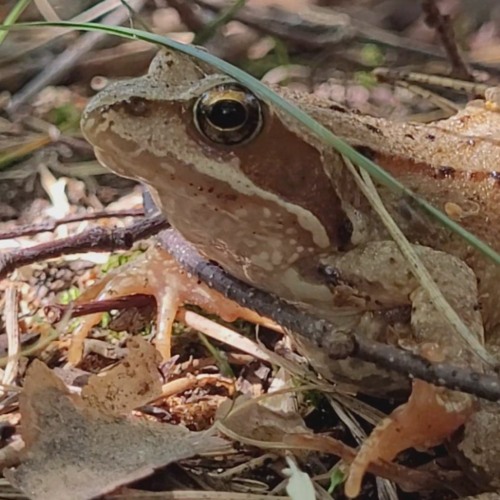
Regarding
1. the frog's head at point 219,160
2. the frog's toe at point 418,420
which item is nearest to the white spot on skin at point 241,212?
the frog's head at point 219,160

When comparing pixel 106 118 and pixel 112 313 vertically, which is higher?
pixel 106 118

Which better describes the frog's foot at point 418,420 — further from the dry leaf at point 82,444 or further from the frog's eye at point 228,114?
the frog's eye at point 228,114

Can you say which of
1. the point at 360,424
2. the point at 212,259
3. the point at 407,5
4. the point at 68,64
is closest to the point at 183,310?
the point at 212,259

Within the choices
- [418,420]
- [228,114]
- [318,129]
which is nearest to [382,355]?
[418,420]

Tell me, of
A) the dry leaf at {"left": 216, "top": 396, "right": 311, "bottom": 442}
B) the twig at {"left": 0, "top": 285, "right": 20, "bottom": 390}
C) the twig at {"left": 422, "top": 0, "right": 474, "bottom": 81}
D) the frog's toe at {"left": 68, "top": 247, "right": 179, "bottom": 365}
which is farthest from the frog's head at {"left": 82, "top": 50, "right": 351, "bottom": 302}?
the twig at {"left": 422, "top": 0, "right": 474, "bottom": 81}

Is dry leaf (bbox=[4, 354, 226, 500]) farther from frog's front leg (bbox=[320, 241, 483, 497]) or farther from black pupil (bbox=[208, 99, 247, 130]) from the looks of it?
black pupil (bbox=[208, 99, 247, 130])

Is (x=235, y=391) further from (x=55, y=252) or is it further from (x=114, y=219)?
(x=114, y=219)
